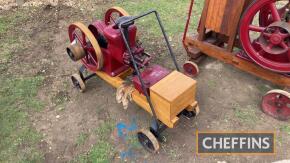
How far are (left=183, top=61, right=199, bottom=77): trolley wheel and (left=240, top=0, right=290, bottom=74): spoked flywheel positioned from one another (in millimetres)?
901

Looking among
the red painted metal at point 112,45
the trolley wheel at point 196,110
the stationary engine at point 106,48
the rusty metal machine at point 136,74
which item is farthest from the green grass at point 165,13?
the trolley wheel at point 196,110

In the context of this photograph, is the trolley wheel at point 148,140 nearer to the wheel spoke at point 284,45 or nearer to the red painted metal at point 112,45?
the red painted metal at point 112,45

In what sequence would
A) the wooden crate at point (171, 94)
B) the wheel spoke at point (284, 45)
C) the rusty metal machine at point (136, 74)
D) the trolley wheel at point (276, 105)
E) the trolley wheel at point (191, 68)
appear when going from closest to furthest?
the wooden crate at point (171, 94) → the rusty metal machine at point (136, 74) → the wheel spoke at point (284, 45) → the trolley wheel at point (276, 105) → the trolley wheel at point (191, 68)

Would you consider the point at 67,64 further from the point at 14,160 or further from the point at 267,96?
the point at 267,96

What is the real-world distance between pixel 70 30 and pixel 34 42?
181 cm

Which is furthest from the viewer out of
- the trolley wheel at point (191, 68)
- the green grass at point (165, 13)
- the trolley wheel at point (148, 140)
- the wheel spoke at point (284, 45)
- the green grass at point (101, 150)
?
the green grass at point (165, 13)

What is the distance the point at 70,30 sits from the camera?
4.27 metres

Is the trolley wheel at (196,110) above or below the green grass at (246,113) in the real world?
above

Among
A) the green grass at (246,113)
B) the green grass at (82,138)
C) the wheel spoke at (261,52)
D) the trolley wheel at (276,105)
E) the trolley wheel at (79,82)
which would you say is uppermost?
the wheel spoke at (261,52)

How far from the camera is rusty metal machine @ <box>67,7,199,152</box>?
10.8 feet

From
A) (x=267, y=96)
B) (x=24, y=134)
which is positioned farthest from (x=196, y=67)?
(x=24, y=134)

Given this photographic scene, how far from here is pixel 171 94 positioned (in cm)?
319

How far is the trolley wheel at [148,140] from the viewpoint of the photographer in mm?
3426

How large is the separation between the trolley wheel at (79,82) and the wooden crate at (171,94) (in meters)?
1.45
